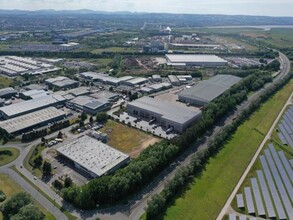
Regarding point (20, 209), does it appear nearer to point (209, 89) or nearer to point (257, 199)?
point (257, 199)

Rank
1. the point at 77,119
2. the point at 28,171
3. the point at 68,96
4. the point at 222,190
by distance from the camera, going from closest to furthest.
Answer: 1. the point at 222,190
2. the point at 28,171
3. the point at 77,119
4. the point at 68,96

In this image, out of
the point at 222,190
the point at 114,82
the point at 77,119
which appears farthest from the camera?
the point at 114,82

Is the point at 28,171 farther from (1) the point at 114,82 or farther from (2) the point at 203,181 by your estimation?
(1) the point at 114,82

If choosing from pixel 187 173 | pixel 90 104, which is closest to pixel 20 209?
pixel 187 173

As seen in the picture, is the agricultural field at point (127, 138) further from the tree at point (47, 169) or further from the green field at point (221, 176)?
the green field at point (221, 176)

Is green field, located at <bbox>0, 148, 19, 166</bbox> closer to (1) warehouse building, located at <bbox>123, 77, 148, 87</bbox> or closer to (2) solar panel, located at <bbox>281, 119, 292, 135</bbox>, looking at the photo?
(1) warehouse building, located at <bbox>123, 77, 148, 87</bbox>

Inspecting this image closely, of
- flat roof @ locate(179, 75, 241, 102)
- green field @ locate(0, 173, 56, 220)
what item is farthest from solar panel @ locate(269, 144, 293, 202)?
green field @ locate(0, 173, 56, 220)

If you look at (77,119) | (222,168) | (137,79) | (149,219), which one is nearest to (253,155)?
(222,168)

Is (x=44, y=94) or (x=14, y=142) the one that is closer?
(x=14, y=142)
